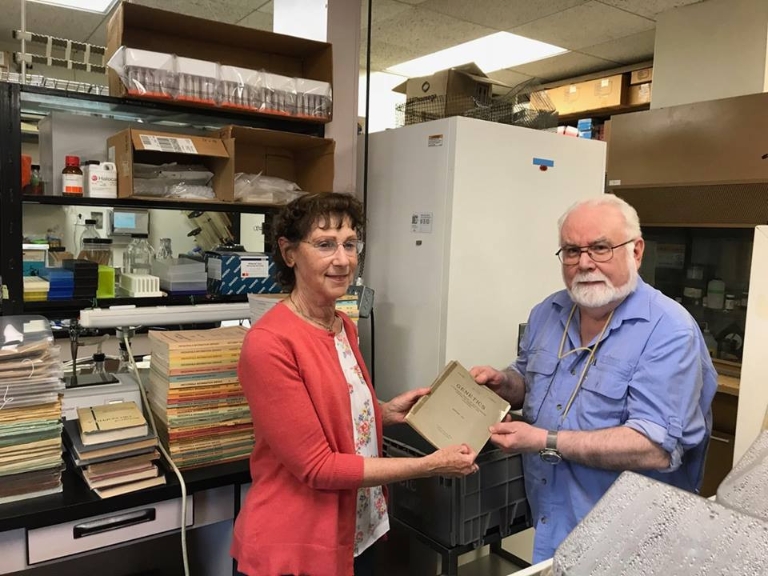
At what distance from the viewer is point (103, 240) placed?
2424mm

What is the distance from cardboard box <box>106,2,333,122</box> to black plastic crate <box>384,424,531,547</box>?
147 cm

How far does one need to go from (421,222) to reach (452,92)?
0.61 meters

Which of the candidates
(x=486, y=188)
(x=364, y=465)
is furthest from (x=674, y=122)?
(x=364, y=465)

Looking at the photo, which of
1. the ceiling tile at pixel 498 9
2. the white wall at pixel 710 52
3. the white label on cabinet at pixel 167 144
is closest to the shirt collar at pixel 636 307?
the white label on cabinet at pixel 167 144

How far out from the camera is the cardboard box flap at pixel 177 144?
209cm

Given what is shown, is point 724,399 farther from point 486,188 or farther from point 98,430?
point 98,430

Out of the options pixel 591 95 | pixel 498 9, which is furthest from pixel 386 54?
pixel 591 95

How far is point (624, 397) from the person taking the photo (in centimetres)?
142

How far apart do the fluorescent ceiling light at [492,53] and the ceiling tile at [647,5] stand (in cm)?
82

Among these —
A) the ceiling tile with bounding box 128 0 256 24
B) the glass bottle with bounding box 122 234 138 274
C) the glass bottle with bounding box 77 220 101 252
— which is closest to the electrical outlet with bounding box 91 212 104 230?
the glass bottle with bounding box 77 220 101 252

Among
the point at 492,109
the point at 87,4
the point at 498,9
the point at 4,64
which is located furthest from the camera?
the point at 87,4

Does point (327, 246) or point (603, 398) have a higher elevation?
point (327, 246)

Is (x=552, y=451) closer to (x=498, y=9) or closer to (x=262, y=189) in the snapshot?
(x=262, y=189)

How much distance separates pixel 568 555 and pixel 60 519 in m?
1.20
